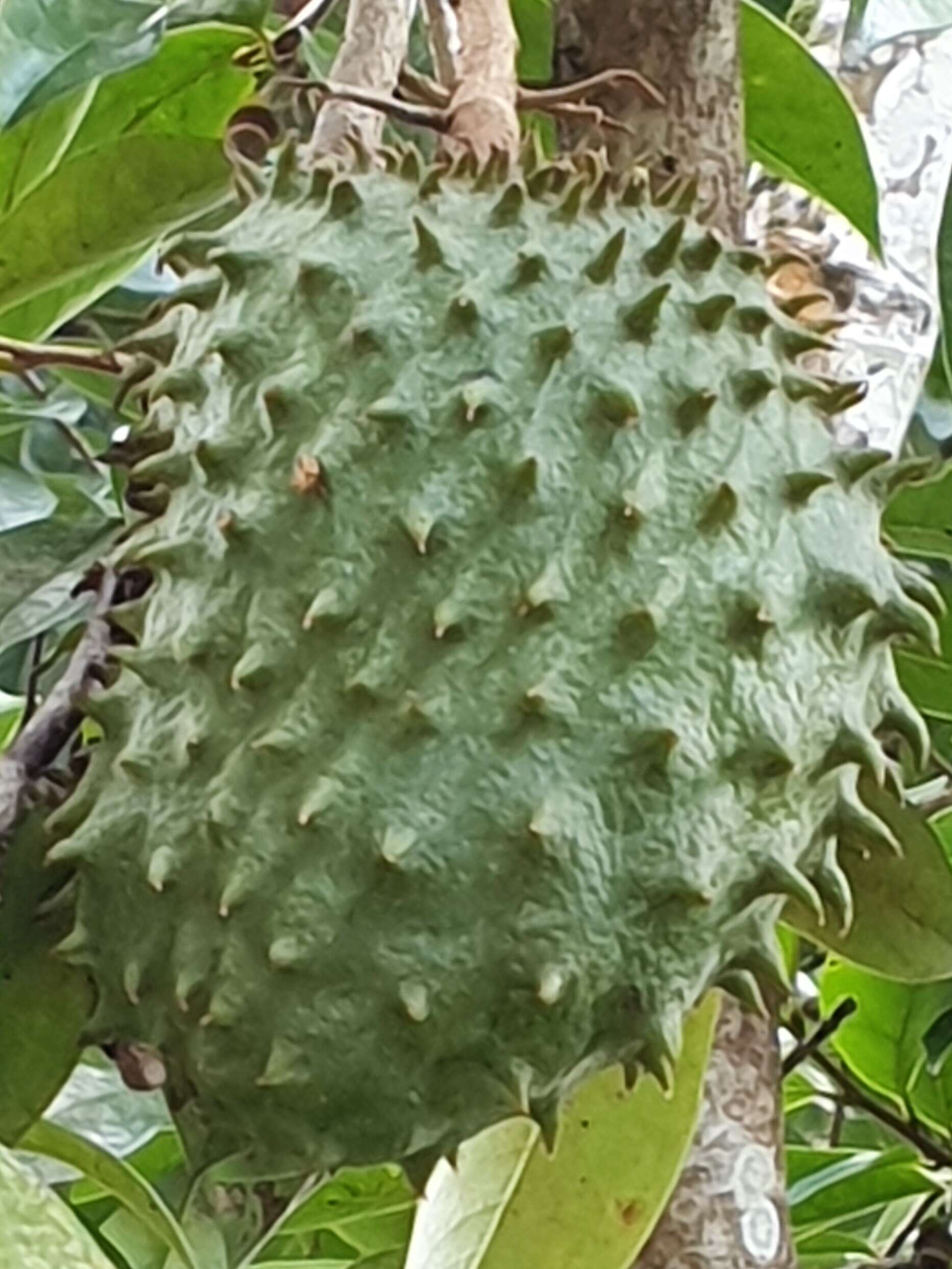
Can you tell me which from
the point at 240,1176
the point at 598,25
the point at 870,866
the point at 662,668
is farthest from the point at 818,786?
the point at 598,25

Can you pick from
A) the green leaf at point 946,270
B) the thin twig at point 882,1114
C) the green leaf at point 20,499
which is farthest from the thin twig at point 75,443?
the thin twig at point 882,1114

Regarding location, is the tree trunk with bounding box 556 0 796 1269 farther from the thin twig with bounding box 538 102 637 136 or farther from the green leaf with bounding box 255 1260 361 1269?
the green leaf with bounding box 255 1260 361 1269

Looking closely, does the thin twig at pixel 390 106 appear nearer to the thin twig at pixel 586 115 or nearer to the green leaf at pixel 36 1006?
the thin twig at pixel 586 115

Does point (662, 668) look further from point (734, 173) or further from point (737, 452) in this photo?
point (734, 173)

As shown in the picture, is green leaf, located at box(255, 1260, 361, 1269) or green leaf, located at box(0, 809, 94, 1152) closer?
green leaf, located at box(0, 809, 94, 1152)

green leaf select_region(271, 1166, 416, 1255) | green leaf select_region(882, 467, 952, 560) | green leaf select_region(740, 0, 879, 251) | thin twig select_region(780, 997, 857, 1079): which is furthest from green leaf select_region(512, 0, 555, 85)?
green leaf select_region(271, 1166, 416, 1255)

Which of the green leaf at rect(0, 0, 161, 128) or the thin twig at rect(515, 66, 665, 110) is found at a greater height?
the thin twig at rect(515, 66, 665, 110)
